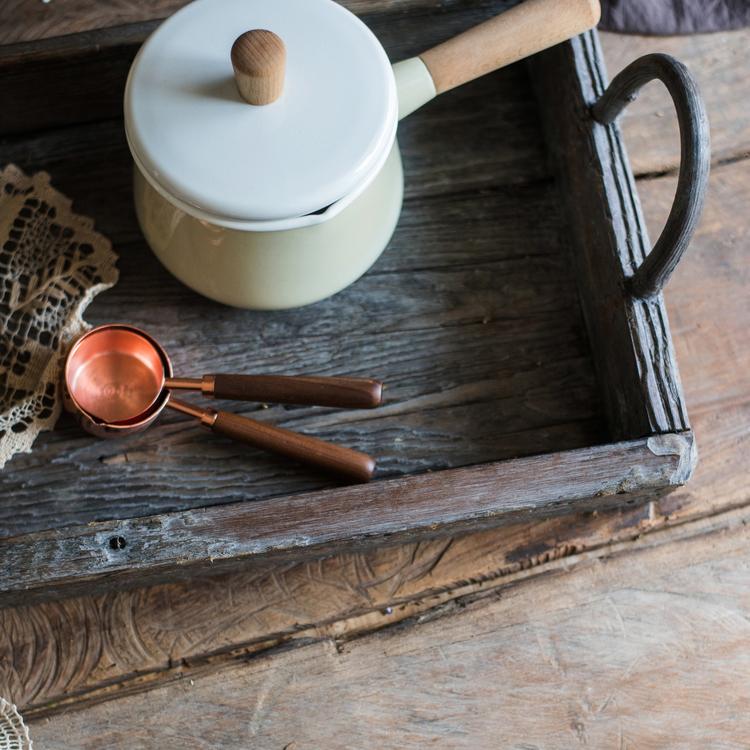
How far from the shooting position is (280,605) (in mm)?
755

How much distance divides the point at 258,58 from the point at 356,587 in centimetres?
41

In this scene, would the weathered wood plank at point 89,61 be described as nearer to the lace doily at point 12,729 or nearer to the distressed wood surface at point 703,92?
the distressed wood surface at point 703,92

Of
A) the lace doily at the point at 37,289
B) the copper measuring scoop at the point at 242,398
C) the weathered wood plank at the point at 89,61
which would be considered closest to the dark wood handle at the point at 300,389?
the copper measuring scoop at the point at 242,398

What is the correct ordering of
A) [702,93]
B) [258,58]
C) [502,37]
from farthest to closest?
[702,93]
[502,37]
[258,58]

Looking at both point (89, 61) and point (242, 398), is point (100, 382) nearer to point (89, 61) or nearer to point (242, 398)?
point (242, 398)

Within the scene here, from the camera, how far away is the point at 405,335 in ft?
2.49

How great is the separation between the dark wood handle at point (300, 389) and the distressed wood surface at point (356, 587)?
146 millimetres

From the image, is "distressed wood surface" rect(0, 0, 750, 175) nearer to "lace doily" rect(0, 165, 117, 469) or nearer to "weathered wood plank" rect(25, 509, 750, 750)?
"weathered wood plank" rect(25, 509, 750, 750)

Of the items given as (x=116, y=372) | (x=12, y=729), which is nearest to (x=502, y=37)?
(x=116, y=372)

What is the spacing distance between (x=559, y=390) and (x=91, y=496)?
364mm

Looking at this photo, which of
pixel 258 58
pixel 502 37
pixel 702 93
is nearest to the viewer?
pixel 258 58

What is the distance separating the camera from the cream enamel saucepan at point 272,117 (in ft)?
1.91

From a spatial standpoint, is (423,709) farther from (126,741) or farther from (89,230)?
(89,230)

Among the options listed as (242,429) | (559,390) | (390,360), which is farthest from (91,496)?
(559,390)
